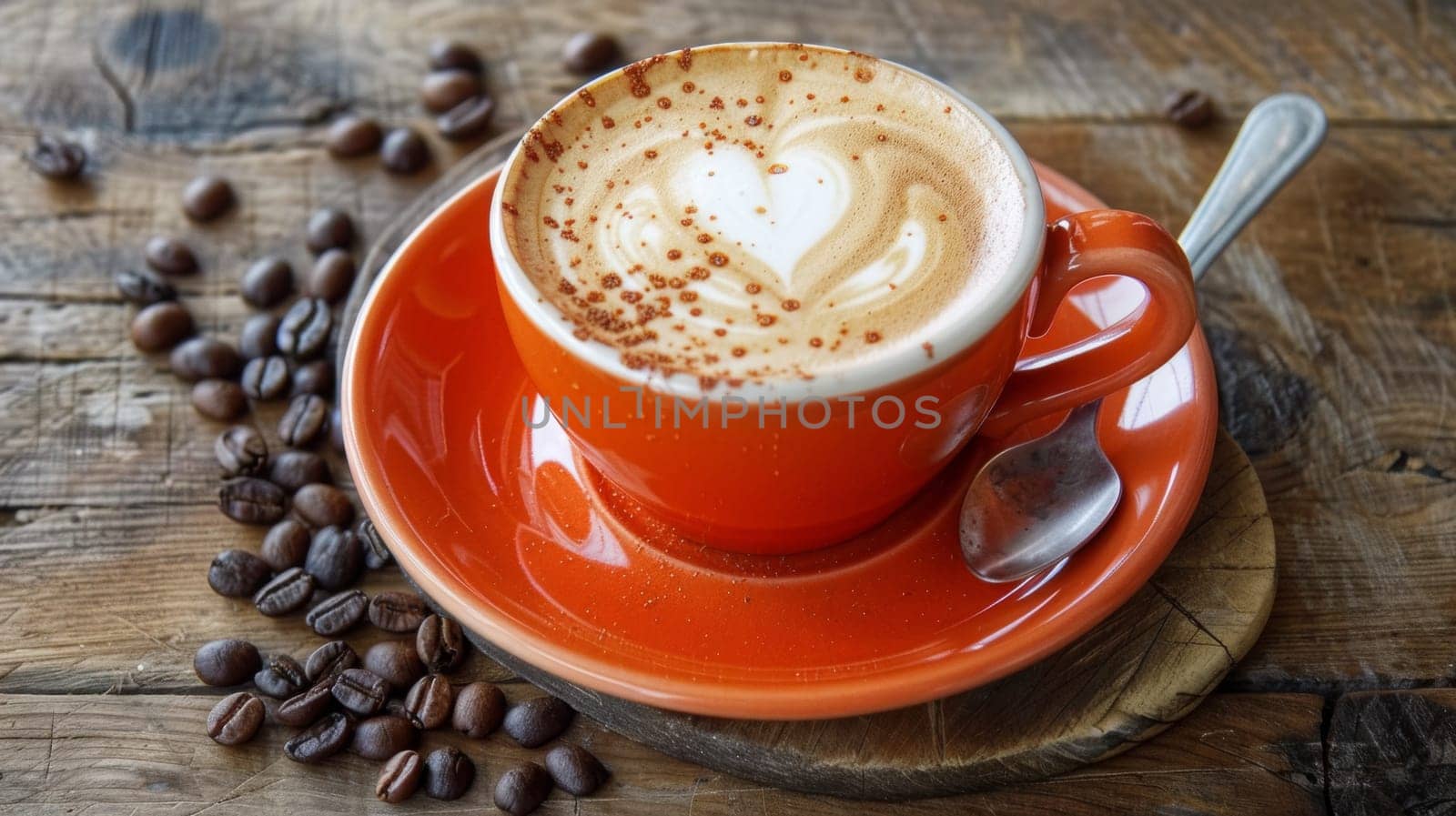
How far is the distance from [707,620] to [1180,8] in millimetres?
1681

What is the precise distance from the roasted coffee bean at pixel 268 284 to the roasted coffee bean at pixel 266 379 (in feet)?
0.43

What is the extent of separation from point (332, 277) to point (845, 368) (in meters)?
1.04

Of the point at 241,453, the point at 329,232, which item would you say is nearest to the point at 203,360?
the point at 241,453

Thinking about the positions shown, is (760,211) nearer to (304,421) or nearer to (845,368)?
(845,368)

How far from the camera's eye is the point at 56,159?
198cm

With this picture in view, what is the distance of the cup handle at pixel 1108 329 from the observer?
117 cm

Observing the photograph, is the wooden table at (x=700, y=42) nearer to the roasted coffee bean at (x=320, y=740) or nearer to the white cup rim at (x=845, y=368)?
the roasted coffee bean at (x=320, y=740)

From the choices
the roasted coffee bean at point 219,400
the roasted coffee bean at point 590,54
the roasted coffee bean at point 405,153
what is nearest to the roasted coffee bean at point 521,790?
the roasted coffee bean at point 219,400

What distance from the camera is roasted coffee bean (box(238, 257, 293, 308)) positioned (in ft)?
6.07

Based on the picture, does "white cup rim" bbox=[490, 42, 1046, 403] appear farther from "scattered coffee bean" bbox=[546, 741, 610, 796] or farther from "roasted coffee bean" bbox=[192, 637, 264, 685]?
"roasted coffee bean" bbox=[192, 637, 264, 685]

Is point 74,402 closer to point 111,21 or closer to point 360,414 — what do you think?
point 360,414

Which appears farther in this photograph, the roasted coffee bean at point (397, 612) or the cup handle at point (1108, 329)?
the roasted coffee bean at point (397, 612)

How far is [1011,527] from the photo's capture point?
4.45 feet

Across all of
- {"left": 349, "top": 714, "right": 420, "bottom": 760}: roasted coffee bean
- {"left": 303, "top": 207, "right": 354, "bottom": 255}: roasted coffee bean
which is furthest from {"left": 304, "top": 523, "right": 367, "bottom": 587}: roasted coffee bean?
{"left": 303, "top": 207, "right": 354, "bottom": 255}: roasted coffee bean
